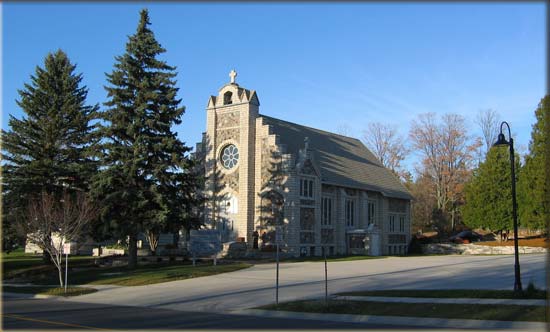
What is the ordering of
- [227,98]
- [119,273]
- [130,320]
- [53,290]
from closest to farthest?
[130,320] < [53,290] < [119,273] < [227,98]

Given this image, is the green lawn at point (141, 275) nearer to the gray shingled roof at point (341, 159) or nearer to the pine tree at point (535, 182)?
the gray shingled roof at point (341, 159)

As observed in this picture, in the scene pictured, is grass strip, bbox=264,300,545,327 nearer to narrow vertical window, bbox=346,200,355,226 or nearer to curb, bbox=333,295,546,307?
curb, bbox=333,295,546,307

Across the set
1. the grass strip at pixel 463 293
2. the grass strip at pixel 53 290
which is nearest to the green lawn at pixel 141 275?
the grass strip at pixel 53 290

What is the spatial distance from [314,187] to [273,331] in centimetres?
3146

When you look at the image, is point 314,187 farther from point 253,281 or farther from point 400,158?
point 400,158

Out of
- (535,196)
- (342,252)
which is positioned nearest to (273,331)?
(342,252)

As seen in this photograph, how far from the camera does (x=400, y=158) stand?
264 feet

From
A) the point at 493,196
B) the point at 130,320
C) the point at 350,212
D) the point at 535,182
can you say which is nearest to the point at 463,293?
the point at 130,320

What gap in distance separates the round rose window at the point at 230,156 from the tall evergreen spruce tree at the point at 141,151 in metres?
9.18

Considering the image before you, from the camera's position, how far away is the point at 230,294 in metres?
22.2

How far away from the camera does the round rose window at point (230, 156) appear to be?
45562mm

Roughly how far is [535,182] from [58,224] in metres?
40.1

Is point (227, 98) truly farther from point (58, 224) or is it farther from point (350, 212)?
point (58, 224)

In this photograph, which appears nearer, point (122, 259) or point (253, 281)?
point (253, 281)
